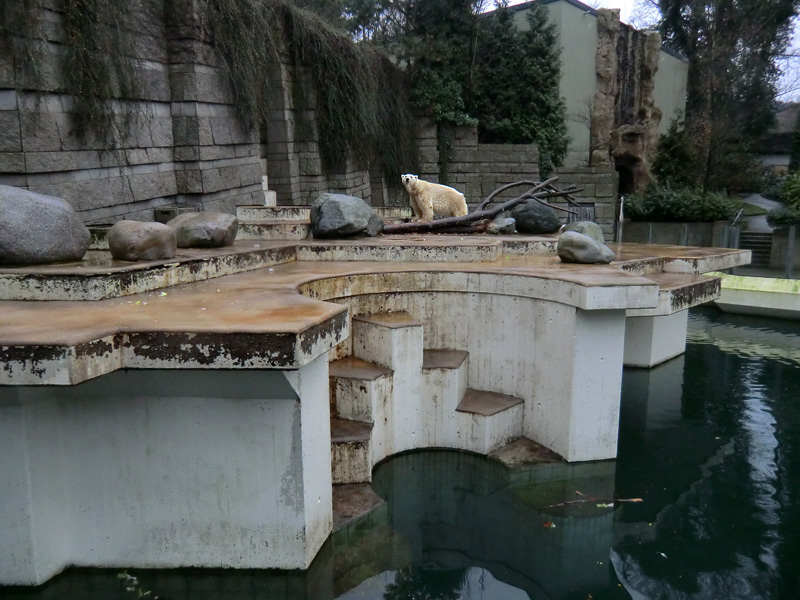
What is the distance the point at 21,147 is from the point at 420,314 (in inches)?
159

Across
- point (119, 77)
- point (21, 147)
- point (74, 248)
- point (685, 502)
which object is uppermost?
point (119, 77)

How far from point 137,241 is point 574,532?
394cm

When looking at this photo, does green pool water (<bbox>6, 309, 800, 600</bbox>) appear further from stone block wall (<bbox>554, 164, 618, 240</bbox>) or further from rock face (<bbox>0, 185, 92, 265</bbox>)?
stone block wall (<bbox>554, 164, 618, 240</bbox>)

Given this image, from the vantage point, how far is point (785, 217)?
15.9 meters

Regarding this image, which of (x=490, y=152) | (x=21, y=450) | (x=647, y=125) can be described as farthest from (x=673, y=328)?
(x=647, y=125)

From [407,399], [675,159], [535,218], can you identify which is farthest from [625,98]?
[407,399]

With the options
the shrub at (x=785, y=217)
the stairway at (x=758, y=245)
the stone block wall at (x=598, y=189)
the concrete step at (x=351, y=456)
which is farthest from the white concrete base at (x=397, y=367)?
the shrub at (x=785, y=217)

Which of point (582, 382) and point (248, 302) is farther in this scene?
point (582, 382)

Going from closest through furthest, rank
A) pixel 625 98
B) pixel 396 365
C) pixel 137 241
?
pixel 137 241 → pixel 396 365 → pixel 625 98

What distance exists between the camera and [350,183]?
42.7 feet

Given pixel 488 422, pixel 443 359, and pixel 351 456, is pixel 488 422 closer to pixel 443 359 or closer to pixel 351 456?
pixel 443 359

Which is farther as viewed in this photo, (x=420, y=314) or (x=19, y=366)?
(x=420, y=314)

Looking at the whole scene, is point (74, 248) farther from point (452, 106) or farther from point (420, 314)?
point (452, 106)

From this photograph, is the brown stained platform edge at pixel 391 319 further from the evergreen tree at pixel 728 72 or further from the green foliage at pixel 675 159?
the evergreen tree at pixel 728 72
